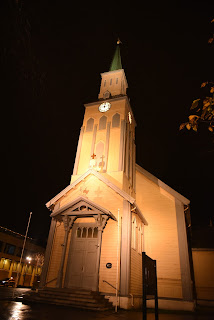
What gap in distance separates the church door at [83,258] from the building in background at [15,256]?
76.7 ft

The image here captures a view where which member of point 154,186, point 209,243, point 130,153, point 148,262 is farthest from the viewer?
point 209,243

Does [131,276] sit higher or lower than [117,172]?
lower

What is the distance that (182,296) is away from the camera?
13961mm

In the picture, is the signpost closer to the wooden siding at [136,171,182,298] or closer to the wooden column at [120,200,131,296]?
the wooden column at [120,200,131,296]

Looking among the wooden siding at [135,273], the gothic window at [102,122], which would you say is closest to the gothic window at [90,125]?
the gothic window at [102,122]

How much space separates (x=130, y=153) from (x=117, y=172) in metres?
4.04

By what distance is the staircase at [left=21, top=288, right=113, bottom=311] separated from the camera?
1027 cm

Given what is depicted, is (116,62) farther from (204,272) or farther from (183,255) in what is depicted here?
(204,272)

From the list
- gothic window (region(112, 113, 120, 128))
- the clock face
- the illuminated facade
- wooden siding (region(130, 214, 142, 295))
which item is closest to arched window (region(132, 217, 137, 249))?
the illuminated facade

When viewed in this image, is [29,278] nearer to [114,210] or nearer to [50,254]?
[50,254]

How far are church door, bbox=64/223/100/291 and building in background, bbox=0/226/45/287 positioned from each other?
76.7ft

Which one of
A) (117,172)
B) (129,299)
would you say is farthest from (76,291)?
(117,172)

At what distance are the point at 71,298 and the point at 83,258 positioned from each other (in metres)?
2.52

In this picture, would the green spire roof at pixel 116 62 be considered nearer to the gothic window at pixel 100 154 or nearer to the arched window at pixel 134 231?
the gothic window at pixel 100 154
